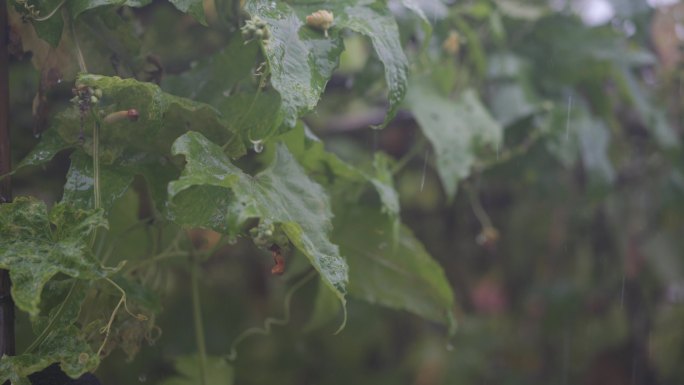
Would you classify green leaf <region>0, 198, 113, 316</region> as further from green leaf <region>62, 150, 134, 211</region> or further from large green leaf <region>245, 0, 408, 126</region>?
large green leaf <region>245, 0, 408, 126</region>

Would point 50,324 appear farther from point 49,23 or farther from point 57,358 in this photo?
point 49,23

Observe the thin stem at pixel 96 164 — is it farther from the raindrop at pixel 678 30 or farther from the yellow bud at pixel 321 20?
the raindrop at pixel 678 30

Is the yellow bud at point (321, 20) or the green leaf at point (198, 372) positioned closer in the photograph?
the yellow bud at point (321, 20)

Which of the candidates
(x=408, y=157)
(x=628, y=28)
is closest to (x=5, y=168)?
(x=408, y=157)

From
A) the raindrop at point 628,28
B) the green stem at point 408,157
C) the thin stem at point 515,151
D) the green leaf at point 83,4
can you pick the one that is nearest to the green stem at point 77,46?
the green leaf at point 83,4

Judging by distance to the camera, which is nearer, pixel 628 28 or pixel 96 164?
pixel 96 164

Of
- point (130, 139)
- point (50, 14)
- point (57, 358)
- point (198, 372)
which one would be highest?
point (50, 14)
